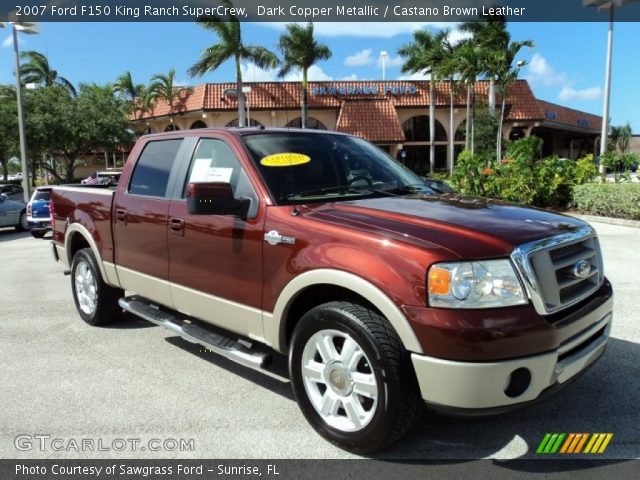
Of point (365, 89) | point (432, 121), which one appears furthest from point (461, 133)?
point (365, 89)

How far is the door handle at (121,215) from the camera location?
4.80 metres

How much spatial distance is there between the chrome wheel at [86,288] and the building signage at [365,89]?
34646mm

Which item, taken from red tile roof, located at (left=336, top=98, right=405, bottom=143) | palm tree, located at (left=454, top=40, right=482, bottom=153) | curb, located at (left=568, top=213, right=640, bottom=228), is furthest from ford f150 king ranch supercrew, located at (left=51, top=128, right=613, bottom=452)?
red tile roof, located at (left=336, top=98, right=405, bottom=143)

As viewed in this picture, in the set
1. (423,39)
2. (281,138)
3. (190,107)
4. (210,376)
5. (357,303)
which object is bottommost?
(210,376)

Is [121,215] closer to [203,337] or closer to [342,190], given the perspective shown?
[203,337]

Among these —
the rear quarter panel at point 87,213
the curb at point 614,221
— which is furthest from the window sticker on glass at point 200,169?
the curb at point 614,221

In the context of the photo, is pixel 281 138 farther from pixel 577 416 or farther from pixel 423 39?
pixel 423 39

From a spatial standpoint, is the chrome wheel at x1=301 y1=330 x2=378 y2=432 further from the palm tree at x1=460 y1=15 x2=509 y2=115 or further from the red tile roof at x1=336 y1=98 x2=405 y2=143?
the red tile roof at x1=336 y1=98 x2=405 y2=143

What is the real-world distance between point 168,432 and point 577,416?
104 inches

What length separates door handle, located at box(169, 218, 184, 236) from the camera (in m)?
4.09

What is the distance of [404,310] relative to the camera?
2709mm

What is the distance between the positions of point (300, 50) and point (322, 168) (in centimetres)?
3291

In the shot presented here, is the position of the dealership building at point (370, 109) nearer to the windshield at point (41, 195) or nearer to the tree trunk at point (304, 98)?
the tree trunk at point (304, 98)

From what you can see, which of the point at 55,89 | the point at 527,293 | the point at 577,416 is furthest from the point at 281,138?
the point at 55,89
